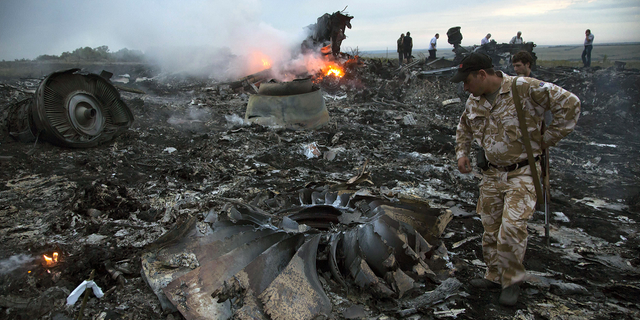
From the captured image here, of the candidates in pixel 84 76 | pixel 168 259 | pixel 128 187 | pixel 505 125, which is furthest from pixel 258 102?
pixel 505 125

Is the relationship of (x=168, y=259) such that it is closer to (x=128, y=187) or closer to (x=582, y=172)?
(x=128, y=187)

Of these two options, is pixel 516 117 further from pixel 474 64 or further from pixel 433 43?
pixel 433 43

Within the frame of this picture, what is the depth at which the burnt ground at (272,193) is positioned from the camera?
2.43 m

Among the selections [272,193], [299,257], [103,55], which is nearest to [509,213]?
[299,257]

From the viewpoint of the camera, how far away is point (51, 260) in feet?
9.25

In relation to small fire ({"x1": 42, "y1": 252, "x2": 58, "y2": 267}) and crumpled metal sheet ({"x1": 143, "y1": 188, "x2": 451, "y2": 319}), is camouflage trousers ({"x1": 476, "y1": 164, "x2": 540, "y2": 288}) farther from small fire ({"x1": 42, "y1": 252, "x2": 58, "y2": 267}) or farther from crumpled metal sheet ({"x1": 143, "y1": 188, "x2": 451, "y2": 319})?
small fire ({"x1": 42, "y1": 252, "x2": 58, "y2": 267})

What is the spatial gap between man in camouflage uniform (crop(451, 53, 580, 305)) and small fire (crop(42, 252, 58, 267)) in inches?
136

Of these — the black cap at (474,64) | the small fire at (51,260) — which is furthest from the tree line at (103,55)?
the black cap at (474,64)

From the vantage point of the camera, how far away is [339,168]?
5832 millimetres

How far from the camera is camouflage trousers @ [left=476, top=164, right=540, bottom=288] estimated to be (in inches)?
90.3

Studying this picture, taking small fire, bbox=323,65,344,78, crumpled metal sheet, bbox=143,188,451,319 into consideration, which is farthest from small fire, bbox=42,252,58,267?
small fire, bbox=323,65,344,78

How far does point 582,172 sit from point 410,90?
28.1 ft

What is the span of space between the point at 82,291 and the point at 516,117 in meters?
3.32

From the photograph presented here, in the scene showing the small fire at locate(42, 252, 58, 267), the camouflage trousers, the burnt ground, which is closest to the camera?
the camouflage trousers
